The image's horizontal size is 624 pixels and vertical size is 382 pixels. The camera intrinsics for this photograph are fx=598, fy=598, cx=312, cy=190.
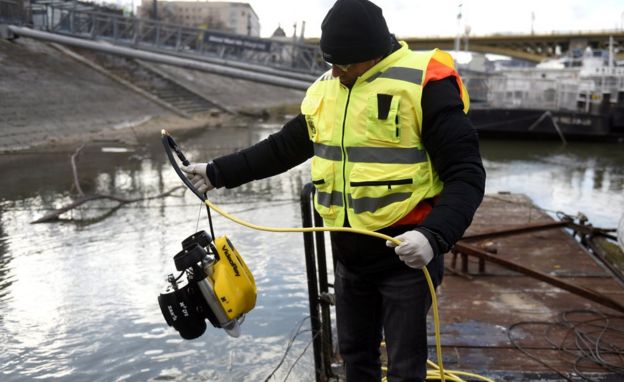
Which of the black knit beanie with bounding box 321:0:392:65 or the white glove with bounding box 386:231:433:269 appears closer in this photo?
the white glove with bounding box 386:231:433:269

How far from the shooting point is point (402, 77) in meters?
2.21

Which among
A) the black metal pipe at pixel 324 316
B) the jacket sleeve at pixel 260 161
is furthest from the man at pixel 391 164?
the black metal pipe at pixel 324 316

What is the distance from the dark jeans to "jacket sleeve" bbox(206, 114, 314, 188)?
20.9 inches

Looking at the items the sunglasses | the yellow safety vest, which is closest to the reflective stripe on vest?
the yellow safety vest

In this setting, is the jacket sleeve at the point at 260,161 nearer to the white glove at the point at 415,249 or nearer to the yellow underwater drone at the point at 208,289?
the yellow underwater drone at the point at 208,289

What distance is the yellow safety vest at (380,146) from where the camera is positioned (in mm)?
2188

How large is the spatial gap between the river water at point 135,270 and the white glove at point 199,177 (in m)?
0.36

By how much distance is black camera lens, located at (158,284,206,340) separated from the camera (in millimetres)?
2633

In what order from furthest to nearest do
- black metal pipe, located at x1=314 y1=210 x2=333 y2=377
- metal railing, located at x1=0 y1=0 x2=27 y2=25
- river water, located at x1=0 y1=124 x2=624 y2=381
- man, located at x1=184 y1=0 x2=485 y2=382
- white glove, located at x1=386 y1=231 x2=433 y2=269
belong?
metal railing, located at x1=0 y1=0 x2=27 y2=25 < river water, located at x1=0 y1=124 x2=624 y2=381 < black metal pipe, located at x1=314 y1=210 x2=333 y2=377 < man, located at x1=184 y1=0 x2=485 y2=382 < white glove, located at x1=386 y1=231 x2=433 y2=269

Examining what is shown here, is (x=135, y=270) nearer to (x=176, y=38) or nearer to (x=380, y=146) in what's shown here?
(x=380, y=146)

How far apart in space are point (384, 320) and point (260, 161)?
90 centimetres

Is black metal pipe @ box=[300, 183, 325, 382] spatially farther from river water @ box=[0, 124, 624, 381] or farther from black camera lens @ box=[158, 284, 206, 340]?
black camera lens @ box=[158, 284, 206, 340]

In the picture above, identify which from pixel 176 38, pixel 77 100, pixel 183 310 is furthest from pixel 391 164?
pixel 176 38

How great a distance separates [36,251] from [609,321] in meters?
6.01
